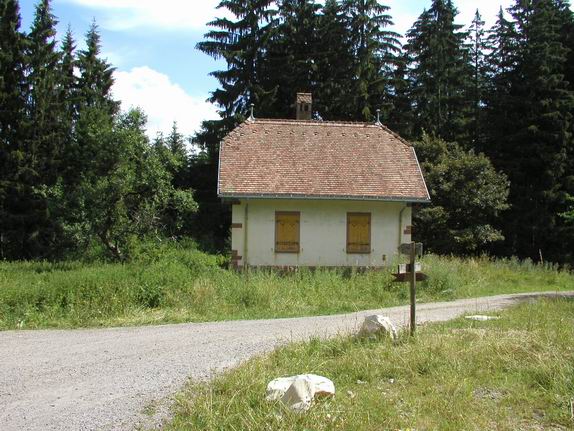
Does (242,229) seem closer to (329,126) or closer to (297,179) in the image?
(297,179)

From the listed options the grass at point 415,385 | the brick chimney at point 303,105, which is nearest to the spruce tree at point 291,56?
the brick chimney at point 303,105

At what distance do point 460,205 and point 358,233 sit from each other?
8.50 meters

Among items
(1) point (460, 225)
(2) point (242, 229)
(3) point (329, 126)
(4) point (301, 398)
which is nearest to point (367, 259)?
(2) point (242, 229)

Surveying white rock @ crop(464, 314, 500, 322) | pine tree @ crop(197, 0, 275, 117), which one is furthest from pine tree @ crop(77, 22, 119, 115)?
white rock @ crop(464, 314, 500, 322)

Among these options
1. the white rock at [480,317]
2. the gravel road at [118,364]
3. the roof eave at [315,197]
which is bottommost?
the gravel road at [118,364]

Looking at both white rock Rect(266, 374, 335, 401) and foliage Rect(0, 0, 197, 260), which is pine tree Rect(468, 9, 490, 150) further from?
white rock Rect(266, 374, 335, 401)

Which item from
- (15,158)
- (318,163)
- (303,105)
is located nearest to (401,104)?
(303,105)

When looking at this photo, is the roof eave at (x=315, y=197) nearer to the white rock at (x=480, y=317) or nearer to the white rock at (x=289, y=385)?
the white rock at (x=480, y=317)

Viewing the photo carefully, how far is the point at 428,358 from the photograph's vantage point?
6.82 meters

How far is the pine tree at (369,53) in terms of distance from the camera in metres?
33.6

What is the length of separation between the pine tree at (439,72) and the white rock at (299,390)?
32863 mm

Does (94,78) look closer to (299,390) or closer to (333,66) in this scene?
(333,66)

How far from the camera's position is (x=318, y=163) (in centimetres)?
2188

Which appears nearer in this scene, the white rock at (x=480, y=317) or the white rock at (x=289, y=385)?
the white rock at (x=289, y=385)
